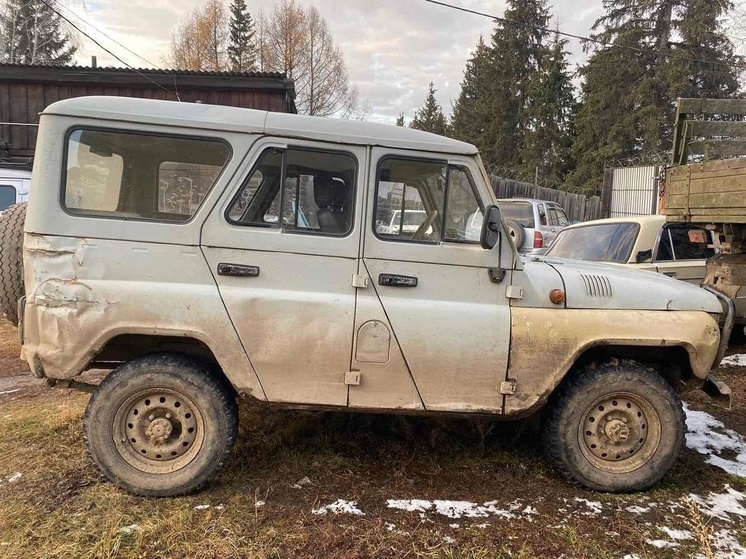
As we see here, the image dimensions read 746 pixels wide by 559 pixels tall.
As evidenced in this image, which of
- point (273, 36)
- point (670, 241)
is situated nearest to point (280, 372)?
point (670, 241)

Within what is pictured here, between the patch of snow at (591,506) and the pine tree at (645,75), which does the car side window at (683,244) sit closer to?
the patch of snow at (591,506)

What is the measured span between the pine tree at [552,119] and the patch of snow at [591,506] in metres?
33.0

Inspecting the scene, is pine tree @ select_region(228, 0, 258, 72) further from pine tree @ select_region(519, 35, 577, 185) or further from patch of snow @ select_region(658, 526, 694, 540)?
patch of snow @ select_region(658, 526, 694, 540)

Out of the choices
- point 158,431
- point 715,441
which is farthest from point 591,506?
point 158,431

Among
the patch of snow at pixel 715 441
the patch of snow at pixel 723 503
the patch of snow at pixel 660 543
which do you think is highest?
the patch of snow at pixel 715 441

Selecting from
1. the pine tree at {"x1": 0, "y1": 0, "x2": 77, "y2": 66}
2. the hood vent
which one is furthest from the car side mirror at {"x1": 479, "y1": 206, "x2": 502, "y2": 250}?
the pine tree at {"x1": 0, "y1": 0, "x2": 77, "y2": 66}

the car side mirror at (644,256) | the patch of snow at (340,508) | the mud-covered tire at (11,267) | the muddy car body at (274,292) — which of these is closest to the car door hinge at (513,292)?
the muddy car body at (274,292)

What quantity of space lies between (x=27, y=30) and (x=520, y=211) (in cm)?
2821

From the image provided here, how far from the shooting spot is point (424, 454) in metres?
3.70

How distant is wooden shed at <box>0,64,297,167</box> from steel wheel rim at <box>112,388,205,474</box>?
11.9 meters

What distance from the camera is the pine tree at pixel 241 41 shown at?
Result: 37.8 meters

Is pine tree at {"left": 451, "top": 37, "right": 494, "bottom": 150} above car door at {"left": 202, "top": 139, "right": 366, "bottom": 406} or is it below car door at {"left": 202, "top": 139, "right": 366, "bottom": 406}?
above

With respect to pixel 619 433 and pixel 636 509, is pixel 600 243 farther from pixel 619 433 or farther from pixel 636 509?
pixel 636 509

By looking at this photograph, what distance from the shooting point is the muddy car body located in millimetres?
2926
